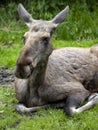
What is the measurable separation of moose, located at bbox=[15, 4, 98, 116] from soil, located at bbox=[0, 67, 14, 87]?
1.39m

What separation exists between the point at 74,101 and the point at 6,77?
249cm

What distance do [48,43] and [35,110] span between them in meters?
1.18

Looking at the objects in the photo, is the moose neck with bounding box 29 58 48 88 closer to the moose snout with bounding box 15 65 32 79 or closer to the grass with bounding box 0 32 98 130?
the grass with bounding box 0 32 98 130

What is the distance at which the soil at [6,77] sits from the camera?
995 cm

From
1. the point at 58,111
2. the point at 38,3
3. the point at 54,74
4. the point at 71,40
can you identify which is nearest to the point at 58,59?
the point at 54,74

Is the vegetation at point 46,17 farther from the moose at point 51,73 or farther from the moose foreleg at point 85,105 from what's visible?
the moose foreleg at point 85,105

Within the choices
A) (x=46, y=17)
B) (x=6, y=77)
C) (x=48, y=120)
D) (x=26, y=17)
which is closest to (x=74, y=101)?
(x=48, y=120)

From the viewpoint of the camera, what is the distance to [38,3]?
1457 centimetres

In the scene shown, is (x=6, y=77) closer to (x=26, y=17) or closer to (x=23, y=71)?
(x=26, y=17)

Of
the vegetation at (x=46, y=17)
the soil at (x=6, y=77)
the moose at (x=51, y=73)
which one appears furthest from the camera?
the vegetation at (x=46, y=17)

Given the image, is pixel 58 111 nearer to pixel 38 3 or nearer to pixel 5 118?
pixel 5 118

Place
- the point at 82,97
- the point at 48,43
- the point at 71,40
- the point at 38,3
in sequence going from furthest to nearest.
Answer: the point at 38,3
the point at 71,40
the point at 82,97
the point at 48,43

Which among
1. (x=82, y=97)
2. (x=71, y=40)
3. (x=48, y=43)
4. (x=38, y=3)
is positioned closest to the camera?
(x=48, y=43)

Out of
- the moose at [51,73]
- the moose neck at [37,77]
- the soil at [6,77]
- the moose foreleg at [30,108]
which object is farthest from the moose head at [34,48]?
the soil at [6,77]
